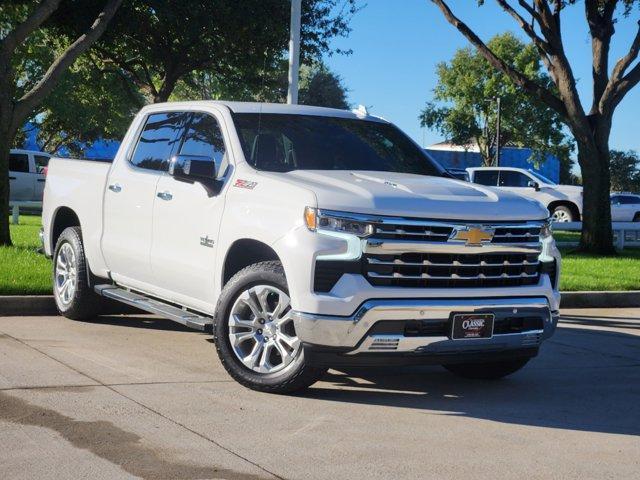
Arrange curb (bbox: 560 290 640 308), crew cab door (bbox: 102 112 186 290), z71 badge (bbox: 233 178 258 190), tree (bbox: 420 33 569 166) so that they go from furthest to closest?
tree (bbox: 420 33 569 166) → curb (bbox: 560 290 640 308) → crew cab door (bbox: 102 112 186 290) → z71 badge (bbox: 233 178 258 190)

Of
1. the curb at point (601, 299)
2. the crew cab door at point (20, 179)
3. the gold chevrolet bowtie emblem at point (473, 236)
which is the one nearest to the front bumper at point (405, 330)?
the gold chevrolet bowtie emblem at point (473, 236)

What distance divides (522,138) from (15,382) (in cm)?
6229

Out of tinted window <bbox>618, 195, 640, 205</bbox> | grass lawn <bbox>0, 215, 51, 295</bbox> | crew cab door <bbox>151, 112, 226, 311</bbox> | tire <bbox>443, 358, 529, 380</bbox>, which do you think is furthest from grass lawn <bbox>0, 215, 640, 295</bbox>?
tinted window <bbox>618, 195, 640, 205</bbox>

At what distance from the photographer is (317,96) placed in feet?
221

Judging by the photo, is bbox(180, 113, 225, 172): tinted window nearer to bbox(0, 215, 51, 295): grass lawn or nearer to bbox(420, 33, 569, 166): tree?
bbox(0, 215, 51, 295): grass lawn

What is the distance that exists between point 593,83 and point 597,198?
2.28 m

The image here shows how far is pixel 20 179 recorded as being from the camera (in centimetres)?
3175

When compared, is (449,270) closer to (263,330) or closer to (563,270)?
(263,330)

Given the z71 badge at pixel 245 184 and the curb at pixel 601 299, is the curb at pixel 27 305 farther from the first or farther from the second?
the curb at pixel 601 299

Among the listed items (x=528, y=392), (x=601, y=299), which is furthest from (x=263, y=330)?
(x=601, y=299)

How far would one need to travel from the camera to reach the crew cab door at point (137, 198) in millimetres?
8180

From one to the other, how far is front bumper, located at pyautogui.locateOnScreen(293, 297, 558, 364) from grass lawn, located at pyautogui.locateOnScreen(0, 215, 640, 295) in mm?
5066

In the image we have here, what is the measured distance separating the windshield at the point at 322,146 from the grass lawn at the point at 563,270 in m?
3.88

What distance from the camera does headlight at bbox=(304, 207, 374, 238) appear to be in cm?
631
